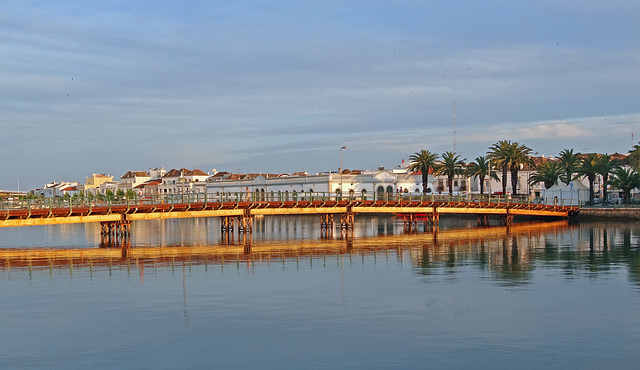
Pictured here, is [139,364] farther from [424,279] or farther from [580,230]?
[580,230]

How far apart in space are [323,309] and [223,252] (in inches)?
1052

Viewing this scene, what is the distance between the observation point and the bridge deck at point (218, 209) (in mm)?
61062

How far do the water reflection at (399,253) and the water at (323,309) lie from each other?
24cm

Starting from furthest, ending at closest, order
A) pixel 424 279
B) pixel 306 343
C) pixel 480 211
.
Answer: pixel 480 211, pixel 424 279, pixel 306 343

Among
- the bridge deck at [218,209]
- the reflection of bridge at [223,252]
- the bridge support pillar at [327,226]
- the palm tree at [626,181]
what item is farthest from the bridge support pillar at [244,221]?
the palm tree at [626,181]

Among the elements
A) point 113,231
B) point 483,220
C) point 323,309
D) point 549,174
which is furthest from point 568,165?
point 323,309

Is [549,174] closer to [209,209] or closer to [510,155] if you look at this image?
[510,155]

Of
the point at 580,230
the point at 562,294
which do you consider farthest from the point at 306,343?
the point at 580,230

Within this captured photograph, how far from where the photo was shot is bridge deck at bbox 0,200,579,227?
200ft

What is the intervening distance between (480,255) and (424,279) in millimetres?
14585

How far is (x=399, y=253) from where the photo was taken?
173 feet

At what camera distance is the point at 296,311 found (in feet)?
93.9

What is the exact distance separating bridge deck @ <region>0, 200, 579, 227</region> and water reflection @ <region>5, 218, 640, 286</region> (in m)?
2.57

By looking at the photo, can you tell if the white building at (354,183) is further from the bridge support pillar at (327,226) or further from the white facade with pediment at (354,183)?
the bridge support pillar at (327,226)
